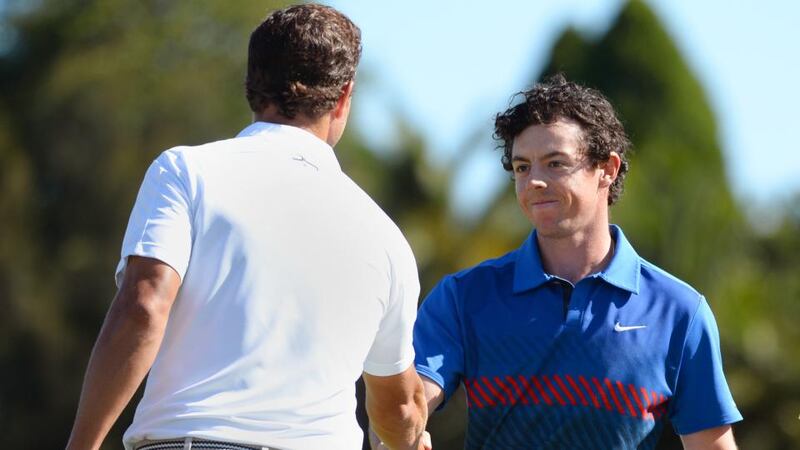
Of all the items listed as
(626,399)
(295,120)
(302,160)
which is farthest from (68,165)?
(302,160)

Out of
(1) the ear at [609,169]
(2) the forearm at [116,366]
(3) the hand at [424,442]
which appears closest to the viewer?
(2) the forearm at [116,366]

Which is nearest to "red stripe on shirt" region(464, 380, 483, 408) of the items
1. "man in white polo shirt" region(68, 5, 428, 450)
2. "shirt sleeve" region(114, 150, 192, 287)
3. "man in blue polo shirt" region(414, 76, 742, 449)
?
"man in blue polo shirt" region(414, 76, 742, 449)

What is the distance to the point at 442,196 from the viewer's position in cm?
2077

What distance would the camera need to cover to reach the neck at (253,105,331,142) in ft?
13.3

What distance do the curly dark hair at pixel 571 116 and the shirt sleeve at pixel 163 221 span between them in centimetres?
194

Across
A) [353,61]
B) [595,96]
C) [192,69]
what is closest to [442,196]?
[192,69]

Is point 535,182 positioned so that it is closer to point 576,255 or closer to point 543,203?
point 543,203

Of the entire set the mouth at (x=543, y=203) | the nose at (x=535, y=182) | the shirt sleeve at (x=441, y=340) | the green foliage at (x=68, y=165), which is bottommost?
the green foliage at (x=68, y=165)

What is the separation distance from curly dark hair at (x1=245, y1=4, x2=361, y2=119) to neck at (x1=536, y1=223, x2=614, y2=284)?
1.55m

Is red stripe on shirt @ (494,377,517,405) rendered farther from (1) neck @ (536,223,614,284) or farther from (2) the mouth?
(2) the mouth

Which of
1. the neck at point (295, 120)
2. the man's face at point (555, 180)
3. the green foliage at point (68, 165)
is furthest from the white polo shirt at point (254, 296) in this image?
the green foliage at point (68, 165)

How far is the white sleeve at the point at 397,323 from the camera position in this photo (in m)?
4.04

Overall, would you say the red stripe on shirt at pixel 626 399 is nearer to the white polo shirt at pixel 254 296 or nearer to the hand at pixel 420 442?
the hand at pixel 420 442

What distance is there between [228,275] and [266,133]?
0.47m
